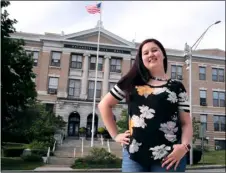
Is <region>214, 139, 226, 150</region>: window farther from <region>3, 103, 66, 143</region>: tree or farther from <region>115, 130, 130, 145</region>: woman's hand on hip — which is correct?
<region>115, 130, 130, 145</region>: woman's hand on hip

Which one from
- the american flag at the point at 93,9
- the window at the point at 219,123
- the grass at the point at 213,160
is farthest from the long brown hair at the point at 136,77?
the window at the point at 219,123

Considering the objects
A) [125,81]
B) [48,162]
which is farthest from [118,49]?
[125,81]

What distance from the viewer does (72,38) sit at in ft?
128

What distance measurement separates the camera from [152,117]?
263cm

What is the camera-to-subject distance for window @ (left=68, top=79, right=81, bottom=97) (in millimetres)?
38091

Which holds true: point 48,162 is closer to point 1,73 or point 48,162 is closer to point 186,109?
point 1,73

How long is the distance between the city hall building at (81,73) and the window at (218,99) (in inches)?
33.3

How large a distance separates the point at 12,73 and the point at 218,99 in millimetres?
33353

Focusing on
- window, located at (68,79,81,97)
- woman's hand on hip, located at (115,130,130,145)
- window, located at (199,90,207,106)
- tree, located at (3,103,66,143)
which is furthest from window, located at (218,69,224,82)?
woman's hand on hip, located at (115,130,130,145)

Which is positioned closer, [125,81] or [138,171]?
[138,171]

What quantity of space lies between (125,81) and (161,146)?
2.33 feet

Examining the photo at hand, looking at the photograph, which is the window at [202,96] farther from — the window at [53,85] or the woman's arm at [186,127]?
the woman's arm at [186,127]

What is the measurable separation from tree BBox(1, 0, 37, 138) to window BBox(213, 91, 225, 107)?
31.3 metres

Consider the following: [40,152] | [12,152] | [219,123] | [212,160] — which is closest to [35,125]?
[12,152]
